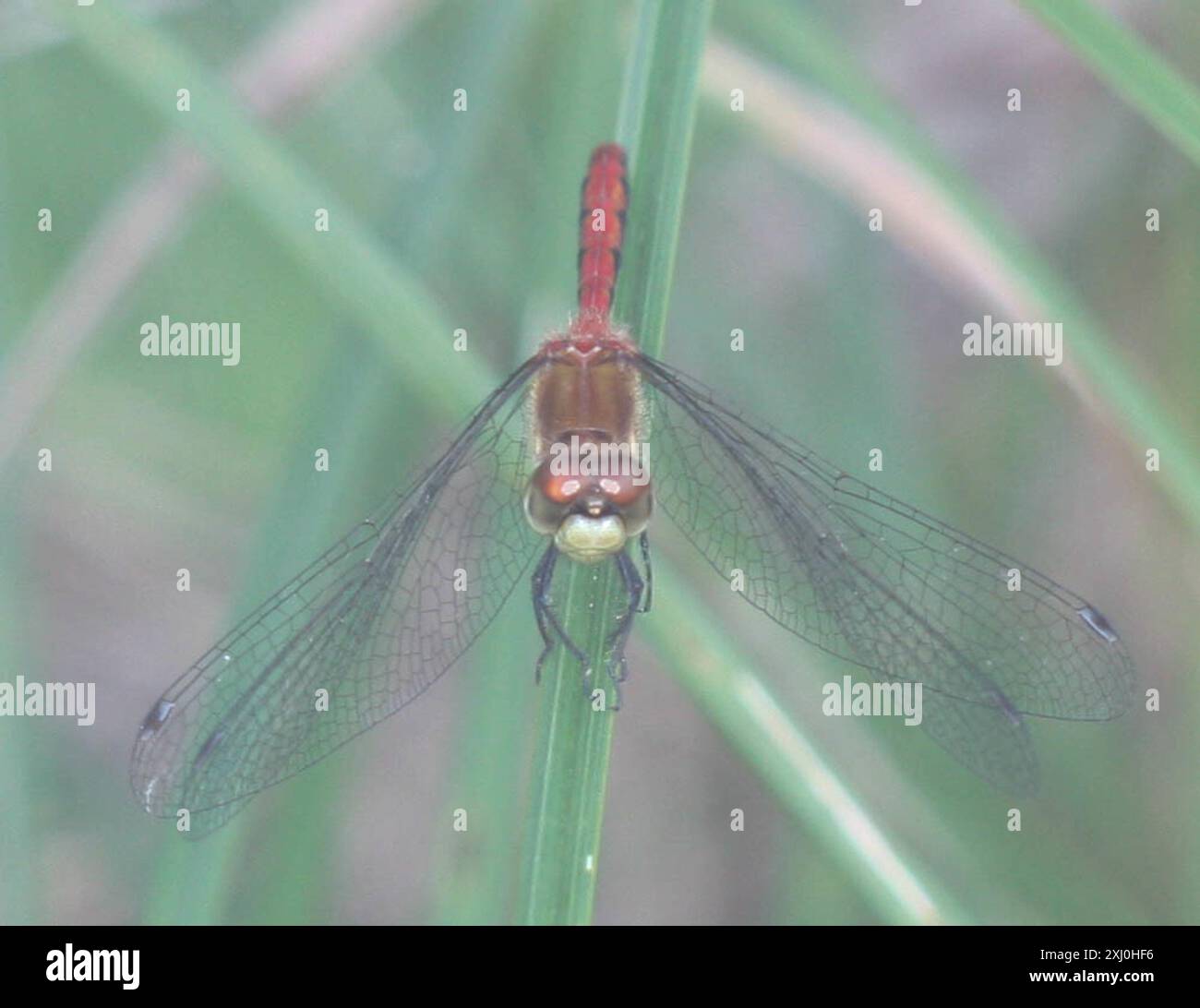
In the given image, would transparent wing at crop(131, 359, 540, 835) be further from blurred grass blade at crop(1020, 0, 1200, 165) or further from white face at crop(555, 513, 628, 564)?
blurred grass blade at crop(1020, 0, 1200, 165)

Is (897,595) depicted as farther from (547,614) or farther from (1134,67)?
(1134,67)

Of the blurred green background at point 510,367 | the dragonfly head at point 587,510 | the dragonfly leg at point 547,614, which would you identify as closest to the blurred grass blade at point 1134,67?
the blurred green background at point 510,367

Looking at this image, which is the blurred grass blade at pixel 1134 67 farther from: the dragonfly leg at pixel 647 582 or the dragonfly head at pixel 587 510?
the dragonfly leg at pixel 647 582

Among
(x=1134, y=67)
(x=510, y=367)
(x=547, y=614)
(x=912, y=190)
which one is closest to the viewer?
(x=1134, y=67)

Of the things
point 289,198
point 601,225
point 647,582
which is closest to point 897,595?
point 647,582

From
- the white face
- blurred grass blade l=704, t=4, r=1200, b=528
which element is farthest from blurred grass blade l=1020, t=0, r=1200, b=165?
the white face

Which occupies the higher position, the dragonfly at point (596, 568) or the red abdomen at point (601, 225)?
the red abdomen at point (601, 225)
